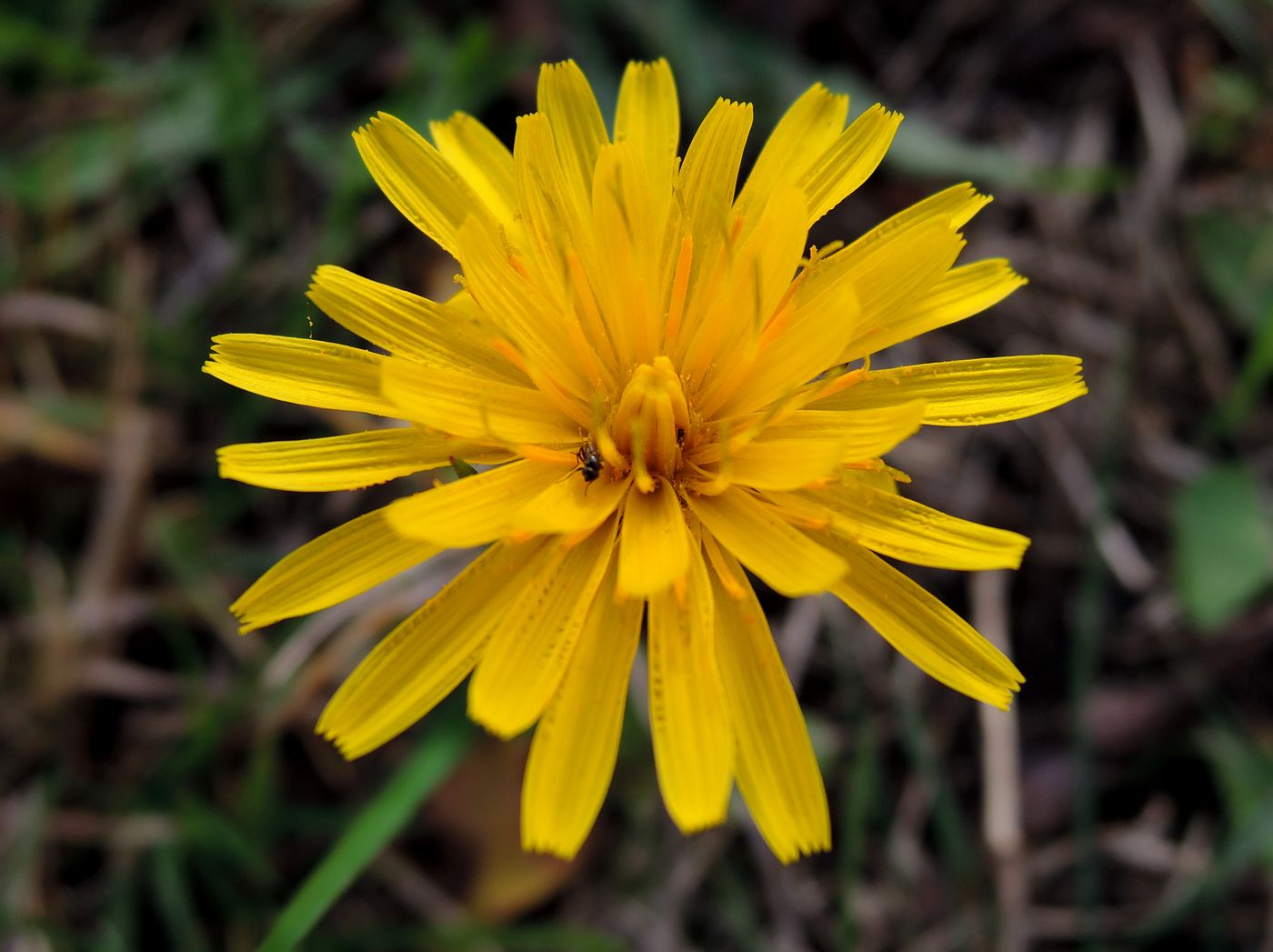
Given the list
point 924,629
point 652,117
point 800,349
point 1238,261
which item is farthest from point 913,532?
point 1238,261

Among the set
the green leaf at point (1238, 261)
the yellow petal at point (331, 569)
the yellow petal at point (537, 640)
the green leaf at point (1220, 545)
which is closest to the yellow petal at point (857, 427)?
the yellow petal at point (537, 640)

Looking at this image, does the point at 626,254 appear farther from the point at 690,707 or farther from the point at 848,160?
the point at 690,707

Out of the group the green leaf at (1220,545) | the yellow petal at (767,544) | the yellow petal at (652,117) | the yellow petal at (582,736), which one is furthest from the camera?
the green leaf at (1220,545)

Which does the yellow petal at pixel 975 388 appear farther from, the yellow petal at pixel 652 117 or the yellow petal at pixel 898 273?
the yellow petal at pixel 652 117

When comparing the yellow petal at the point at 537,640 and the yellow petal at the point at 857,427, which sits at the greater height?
the yellow petal at the point at 857,427

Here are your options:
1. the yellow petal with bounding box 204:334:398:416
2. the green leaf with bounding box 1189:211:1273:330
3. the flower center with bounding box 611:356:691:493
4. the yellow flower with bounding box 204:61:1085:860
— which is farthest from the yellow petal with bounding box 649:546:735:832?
the green leaf with bounding box 1189:211:1273:330
